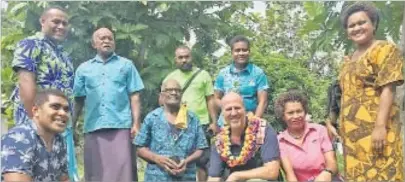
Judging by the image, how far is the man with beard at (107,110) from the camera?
405cm

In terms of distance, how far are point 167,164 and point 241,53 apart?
917mm

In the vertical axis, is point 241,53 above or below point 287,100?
above

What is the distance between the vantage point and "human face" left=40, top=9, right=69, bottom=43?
3859mm

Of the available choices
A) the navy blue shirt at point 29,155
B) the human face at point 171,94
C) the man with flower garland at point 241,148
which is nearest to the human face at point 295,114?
the man with flower garland at point 241,148

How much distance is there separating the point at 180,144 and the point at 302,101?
818mm

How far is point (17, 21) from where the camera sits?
4.27 meters

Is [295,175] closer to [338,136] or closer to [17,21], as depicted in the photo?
[338,136]

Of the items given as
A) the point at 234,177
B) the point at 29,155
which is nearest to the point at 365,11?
the point at 234,177

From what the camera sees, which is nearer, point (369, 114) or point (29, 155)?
point (29, 155)

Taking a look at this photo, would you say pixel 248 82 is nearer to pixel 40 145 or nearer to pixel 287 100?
pixel 287 100

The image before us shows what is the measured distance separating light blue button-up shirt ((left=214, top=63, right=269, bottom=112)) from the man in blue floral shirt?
122 cm

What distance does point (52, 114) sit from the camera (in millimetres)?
3311

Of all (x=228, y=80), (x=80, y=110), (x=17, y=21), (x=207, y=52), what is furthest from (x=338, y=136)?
(x=17, y=21)

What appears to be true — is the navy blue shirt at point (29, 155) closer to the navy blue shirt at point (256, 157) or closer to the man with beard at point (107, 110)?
the man with beard at point (107, 110)
